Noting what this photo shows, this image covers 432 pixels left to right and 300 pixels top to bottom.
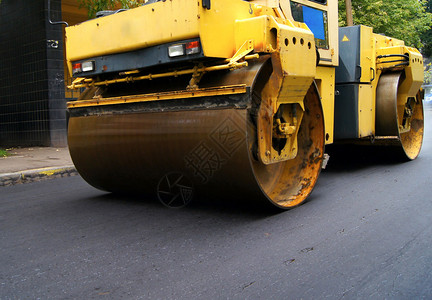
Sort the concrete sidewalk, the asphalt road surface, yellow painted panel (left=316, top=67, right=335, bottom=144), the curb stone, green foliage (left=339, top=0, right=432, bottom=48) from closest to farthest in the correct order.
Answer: the asphalt road surface → yellow painted panel (left=316, top=67, right=335, bottom=144) → the curb stone → the concrete sidewalk → green foliage (left=339, top=0, right=432, bottom=48)

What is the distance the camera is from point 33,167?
24.4 ft

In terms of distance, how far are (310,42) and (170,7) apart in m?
1.29

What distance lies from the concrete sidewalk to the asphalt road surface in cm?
155

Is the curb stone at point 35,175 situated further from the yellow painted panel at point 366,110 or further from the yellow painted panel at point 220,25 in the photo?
the yellow painted panel at point 366,110

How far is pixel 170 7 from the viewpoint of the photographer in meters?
3.76

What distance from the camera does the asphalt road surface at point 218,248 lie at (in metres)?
2.65

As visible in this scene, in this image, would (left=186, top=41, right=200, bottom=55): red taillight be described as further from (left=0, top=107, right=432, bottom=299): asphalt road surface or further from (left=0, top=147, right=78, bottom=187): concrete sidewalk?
(left=0, top=147, right=78, bottom=187): concrete sidewalk

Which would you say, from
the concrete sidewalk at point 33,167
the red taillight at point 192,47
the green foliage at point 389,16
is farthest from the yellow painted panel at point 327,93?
the green foliage at point 389,16

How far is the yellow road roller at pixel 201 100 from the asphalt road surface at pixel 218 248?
0.33 meters

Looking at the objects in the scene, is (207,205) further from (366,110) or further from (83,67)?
(366,110)

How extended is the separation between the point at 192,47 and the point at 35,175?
4331 mm

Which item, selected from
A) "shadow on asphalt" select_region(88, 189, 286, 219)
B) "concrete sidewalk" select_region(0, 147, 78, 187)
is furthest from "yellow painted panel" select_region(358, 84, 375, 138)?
"concrete sidewalk" select_region(0, 147, 78, 187)

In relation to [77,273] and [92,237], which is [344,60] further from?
[77,273]

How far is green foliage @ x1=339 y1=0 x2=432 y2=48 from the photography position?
17562 mm
